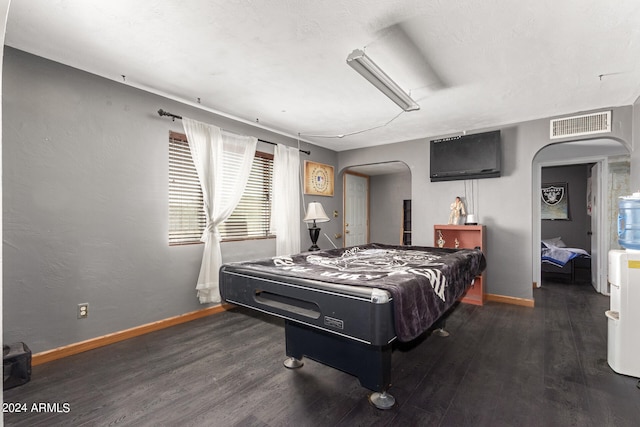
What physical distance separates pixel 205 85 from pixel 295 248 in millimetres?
2437

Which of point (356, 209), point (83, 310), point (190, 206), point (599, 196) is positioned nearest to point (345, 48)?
point (190, 206)

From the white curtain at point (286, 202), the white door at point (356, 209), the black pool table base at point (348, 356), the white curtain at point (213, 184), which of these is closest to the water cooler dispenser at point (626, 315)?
the black pool table base at point (348, 356)

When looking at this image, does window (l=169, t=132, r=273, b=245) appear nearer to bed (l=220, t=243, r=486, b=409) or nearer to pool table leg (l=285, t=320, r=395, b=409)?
bed (l=220, t=243, r=486, b=409)

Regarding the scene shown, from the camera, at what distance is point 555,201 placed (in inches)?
263

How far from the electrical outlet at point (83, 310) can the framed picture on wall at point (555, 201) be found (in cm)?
770

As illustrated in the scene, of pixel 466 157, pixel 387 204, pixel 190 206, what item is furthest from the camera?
pixel 387 204

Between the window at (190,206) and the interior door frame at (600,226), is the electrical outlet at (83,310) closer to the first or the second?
the window at (190,206)

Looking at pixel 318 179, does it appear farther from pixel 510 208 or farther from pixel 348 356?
pixel 348 356

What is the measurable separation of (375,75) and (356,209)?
4.25 metres

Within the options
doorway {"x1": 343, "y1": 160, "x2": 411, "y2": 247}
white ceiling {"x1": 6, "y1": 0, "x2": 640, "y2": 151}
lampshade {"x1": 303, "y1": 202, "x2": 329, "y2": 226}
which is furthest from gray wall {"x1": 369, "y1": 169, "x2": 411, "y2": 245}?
white ceiling {"x1": 6, "y1": 0, "x2": 640, "y2": 151}

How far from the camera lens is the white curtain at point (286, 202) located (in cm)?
442

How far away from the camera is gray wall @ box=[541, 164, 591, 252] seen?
6.36 m

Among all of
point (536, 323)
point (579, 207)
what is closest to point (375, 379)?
point (536, 323)

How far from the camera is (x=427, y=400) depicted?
1.98 metres
